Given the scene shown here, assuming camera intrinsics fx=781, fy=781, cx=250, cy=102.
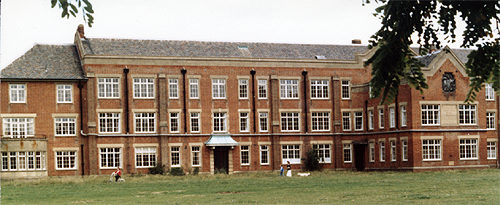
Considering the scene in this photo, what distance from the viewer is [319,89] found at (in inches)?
2323

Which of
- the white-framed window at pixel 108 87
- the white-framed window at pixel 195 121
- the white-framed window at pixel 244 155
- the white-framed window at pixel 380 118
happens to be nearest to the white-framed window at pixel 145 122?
the white-framed window at pixel 108 87

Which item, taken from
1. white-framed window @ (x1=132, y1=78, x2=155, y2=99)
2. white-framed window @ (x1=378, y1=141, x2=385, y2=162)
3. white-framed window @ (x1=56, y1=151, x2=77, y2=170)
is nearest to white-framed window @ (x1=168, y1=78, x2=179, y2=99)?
white-framed window @ (x1=132, y1=78, x2=155, y2=99)

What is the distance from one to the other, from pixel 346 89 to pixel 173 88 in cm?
1350

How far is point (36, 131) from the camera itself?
52500 millimetres

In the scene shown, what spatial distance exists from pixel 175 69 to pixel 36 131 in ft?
34.2

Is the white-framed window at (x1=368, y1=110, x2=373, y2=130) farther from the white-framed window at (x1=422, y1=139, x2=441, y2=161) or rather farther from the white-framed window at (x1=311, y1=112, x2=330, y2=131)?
the white-framed window at (x1=422, y1=139, x2=441, y2=161)

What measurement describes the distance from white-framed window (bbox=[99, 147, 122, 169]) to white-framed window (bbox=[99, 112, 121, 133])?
4.12 feet

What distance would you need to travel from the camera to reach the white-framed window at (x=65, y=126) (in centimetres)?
5316

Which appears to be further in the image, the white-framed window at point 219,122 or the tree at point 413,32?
the white-framed window at point 219,122

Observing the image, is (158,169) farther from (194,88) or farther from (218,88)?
(218,88)

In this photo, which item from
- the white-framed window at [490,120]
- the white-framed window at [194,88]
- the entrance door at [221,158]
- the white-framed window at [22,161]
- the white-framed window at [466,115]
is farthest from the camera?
the entrance door at [221,158]

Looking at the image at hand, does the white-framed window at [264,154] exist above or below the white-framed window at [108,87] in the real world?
below

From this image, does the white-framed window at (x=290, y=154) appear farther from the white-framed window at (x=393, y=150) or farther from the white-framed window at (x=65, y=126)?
the white-framed window at (x=65, y=126)

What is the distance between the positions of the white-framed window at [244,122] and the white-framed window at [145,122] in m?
6.55
